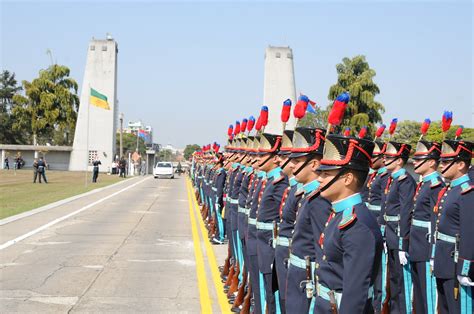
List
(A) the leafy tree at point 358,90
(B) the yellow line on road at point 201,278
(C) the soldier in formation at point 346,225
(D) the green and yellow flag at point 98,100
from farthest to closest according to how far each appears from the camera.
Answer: (D) the green and yellow flag at point 98,100 < (A) the leafy tree at point 358,90 < (B) the yellow line on road at point 201,278 < (C) the soldier in formation at point 346,225

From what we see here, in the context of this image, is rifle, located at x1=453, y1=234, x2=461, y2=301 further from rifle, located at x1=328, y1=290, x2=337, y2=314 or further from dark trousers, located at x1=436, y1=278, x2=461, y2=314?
rifle, located at x1=328, y1=290, x2=337, y2=314

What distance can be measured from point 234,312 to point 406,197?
258cm

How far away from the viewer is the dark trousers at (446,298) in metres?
5.80

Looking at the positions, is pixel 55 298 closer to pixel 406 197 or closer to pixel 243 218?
pixel 243 218

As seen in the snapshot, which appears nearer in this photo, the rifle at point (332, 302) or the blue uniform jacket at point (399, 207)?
the rifle at point (332, 302)

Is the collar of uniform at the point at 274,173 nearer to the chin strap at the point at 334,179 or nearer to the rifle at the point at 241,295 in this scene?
the rifle at the point at 241,295

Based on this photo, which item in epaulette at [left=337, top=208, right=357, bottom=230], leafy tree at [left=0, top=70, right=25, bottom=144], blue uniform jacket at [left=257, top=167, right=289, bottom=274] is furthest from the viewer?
leafy tree at [left=0, top=70, right=25, bottom=144]

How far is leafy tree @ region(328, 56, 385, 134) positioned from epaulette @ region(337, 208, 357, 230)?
31.6 metres

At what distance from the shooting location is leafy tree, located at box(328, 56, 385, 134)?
36.1 m

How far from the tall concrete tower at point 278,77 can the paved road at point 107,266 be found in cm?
4072

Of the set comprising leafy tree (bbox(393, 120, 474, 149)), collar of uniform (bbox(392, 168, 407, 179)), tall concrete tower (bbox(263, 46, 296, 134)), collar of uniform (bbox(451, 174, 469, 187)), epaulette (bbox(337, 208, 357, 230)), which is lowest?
epaulette (bbox(337, 208, 357, 230))

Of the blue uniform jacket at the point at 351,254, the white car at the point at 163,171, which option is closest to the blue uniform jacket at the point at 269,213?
the blue uniform jacket at the point at 351,254

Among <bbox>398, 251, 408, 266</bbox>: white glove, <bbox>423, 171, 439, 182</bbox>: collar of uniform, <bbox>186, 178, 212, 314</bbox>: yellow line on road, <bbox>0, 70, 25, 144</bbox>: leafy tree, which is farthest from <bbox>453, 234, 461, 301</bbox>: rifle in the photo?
<bbox>0, 70, 25, 144</bbox>: leafy tree

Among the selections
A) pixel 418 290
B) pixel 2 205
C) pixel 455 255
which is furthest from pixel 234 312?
pixel 2 205
